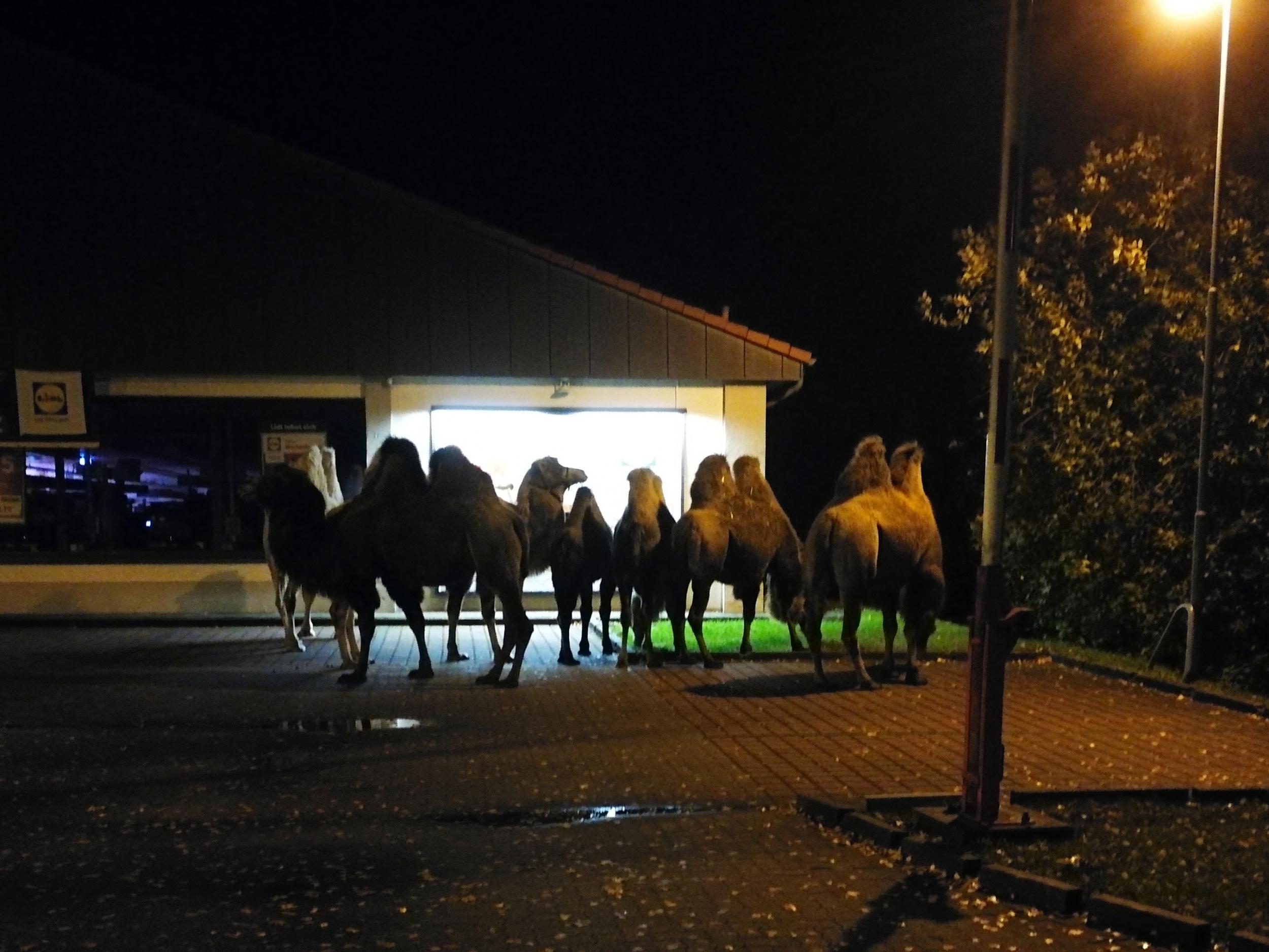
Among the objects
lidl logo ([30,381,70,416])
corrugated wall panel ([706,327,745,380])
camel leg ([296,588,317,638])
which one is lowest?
camel leg ([296,588,317,638])

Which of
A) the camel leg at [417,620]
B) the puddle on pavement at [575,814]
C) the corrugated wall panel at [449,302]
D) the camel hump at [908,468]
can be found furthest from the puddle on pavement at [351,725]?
the corrugated wall panel at [449,302]

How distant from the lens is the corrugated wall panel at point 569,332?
1730 cm

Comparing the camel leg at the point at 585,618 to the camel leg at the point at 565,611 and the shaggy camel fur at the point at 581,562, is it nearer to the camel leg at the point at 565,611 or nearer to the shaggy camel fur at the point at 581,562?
the shaggy camel fur at the point at 581,562

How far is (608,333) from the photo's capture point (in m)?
17.3

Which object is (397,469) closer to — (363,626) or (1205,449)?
(363,626)

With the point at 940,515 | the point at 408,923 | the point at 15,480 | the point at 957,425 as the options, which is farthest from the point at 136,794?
the point at 957,425

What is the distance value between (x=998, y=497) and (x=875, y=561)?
5.40m

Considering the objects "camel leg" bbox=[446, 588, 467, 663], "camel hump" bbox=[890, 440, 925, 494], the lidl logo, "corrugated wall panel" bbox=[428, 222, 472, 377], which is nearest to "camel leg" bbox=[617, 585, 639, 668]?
"camel leg" bbox=[446, 588, 467, 663]

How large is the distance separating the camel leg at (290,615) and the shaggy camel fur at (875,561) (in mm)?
5926

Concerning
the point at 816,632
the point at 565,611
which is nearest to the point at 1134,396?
the point at 816,632

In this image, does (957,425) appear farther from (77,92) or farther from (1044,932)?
(1044,932)

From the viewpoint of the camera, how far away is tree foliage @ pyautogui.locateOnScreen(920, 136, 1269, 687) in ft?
42.8

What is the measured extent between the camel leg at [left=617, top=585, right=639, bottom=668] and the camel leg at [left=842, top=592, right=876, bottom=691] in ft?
8.54

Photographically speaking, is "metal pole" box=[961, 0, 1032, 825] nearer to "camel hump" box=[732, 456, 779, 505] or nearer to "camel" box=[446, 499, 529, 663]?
"camel" box=[446, 499, 529, 663]
